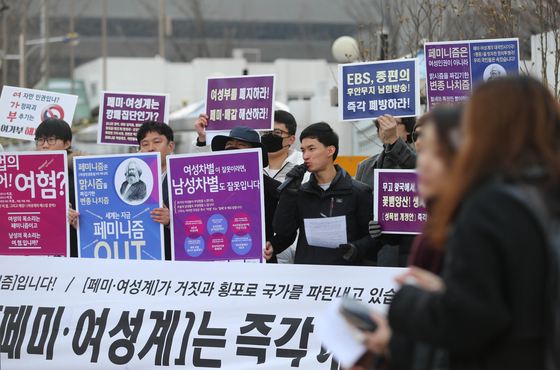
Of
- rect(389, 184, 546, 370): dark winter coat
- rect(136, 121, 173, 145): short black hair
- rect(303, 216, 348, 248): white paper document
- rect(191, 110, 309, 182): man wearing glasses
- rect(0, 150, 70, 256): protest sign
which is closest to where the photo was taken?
rect(389, 184, 546, 370): dark winter coat

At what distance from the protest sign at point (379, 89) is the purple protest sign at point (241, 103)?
749 mm

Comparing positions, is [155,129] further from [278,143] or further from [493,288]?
[493,288]

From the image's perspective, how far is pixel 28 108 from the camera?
659cm

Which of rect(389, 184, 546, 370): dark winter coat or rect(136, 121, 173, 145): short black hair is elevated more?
rect(136, 121, 173, 145): short black hair

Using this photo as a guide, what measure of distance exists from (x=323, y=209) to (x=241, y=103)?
1774mm

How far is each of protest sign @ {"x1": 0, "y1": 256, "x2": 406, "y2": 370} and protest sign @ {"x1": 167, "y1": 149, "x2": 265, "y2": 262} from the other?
282 millimetres

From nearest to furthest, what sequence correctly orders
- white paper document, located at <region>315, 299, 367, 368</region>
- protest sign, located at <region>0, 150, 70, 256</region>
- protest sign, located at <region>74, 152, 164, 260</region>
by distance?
white paper document, located at <region>315, 299, 367, 368</region> < protest sign, located at <region>74, 152, 164, 260</region> < protest sign, located at <region>0, 150, 70, 256</region>

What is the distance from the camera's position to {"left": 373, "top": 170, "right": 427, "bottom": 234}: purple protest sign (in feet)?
14.6

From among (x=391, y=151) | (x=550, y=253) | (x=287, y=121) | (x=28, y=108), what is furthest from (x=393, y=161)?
(x=28, y=108)

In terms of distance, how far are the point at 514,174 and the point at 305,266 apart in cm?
270

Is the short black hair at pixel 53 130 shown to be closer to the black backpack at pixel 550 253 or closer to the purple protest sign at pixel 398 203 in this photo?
the purple protest sign at pixel 398 203

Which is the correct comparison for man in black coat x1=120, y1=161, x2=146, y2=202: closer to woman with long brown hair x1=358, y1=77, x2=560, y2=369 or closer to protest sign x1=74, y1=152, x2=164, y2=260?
protest sign x1=74, y1=152, x2=164, y2=260

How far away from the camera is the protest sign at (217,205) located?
4.73 meters

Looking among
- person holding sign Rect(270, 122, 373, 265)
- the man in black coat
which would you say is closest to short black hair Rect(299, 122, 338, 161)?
person holding sign Rect(270, 122, 373, 265)
